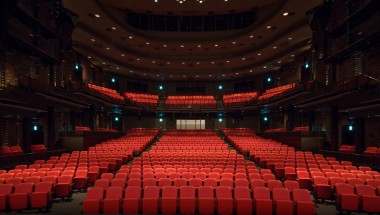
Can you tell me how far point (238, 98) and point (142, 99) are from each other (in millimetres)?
8711

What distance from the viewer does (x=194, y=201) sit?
6.51 meters

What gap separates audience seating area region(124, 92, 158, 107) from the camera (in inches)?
1020

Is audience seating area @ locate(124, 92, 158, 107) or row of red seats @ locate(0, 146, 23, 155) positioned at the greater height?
audience seating area @ locate(124, 92, 158, 107)

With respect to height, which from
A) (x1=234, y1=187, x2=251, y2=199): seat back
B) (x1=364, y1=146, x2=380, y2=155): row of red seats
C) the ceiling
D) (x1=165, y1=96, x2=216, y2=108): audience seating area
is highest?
the ceiling

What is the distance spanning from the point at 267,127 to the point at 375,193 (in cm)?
1930

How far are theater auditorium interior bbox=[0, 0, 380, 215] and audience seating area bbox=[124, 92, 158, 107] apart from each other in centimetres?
19

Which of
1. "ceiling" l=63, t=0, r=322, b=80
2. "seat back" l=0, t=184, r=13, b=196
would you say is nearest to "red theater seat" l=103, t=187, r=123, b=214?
"seat back" l=0, t=184, r=13, b=196

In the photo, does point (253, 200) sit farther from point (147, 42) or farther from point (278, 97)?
point (147, 42)

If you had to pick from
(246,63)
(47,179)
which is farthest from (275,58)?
(47,179)

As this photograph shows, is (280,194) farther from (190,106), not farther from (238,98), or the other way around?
(238,98)

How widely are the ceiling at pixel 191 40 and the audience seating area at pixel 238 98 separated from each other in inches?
78.3

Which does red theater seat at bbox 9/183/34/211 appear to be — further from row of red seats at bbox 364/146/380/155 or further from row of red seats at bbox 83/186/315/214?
row of red seats at bbox 364/146/380/155

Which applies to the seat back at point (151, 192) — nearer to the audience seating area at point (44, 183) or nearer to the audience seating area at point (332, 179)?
the audience seating area at point (44, 183)

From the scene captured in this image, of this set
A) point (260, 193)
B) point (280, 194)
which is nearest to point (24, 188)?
point (260, 193)
